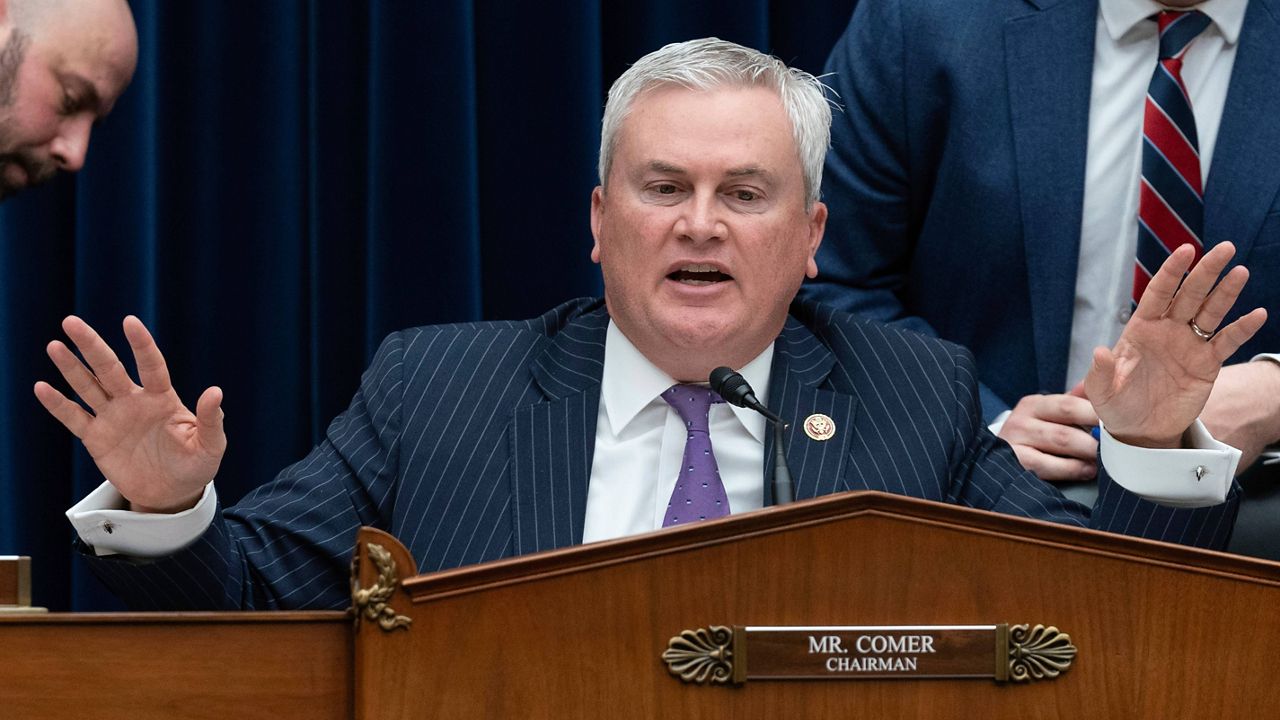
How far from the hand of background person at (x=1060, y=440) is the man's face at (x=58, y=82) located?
128cm

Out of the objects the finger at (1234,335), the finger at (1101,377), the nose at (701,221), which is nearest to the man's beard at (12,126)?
the nose at (701,221)

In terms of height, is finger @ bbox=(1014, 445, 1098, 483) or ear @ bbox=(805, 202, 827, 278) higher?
ear @ bbox=(805, 202, 827, 278)

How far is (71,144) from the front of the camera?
196 centimetres

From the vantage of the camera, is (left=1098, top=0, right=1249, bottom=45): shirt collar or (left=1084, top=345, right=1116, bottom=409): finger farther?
(left=1098, top=0, right=1249, bottom=45): shirt collar

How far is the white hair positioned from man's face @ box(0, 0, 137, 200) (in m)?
0.62

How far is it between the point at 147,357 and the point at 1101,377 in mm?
987

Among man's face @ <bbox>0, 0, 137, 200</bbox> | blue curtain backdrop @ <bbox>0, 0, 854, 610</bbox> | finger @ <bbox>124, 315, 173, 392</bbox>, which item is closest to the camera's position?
finger @ <bbox>124, 315, 173, 392</bbox>

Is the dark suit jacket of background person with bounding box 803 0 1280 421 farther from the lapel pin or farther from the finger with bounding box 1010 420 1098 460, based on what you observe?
the lapel pin

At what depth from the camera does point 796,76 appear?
217 cm

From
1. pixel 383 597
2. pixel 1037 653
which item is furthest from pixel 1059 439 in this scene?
pixel 383 597

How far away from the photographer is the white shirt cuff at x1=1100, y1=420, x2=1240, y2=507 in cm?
175

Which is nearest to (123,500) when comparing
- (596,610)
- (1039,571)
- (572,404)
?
(572,404)

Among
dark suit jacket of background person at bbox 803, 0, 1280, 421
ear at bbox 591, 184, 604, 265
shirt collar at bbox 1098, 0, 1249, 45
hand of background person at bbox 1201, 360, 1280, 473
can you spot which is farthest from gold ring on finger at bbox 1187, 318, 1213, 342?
shirt collar at bbox 1098, 0, 1249, 45

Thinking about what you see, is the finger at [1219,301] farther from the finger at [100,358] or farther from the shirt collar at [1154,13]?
the finger at [100,358]
